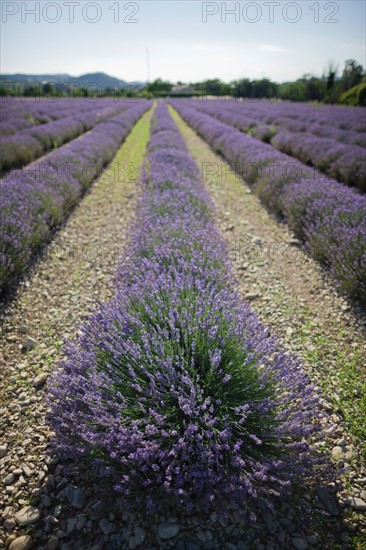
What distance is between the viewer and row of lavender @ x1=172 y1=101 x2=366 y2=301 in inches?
146

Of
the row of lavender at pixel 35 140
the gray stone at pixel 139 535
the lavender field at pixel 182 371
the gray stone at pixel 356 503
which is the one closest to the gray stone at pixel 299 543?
the lavender field at pixel 182 371

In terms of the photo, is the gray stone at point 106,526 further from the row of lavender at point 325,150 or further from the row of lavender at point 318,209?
the row of lavender at point 325,150

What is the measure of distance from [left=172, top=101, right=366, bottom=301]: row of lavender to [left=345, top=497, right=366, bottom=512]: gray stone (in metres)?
2.06

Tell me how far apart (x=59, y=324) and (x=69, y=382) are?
1.41 metres

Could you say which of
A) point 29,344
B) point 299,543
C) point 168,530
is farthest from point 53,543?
point 29,344

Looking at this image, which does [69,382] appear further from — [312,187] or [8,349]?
[312,187]

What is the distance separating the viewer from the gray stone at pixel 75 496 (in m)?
1.87

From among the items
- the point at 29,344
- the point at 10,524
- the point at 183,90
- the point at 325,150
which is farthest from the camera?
Answer: the point at 183,90

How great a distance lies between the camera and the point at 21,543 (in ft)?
5.63

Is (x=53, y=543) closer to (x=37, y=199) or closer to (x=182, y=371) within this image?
(x=182, y=371)

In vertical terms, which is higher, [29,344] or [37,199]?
[37,199]

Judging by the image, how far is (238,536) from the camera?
172 centimetres

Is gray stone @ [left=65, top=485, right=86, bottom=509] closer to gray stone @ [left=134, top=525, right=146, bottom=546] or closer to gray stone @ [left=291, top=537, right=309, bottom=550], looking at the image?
gray stone @ [left=134, top=525, right=146, bottom=546]

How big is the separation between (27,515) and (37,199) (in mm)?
4233
